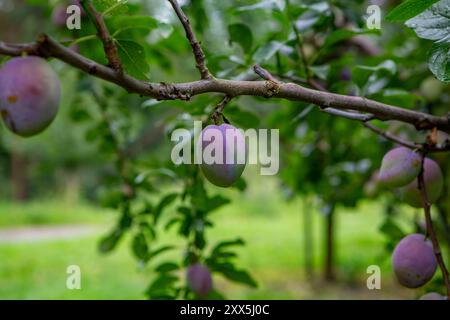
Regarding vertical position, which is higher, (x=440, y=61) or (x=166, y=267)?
(x=440, y=61)

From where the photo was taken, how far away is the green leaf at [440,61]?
1.72 feet

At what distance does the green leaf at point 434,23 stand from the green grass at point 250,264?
817 millimetres

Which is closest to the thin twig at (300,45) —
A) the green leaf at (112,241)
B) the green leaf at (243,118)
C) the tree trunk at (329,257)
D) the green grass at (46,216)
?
the green leaf at (243,118)

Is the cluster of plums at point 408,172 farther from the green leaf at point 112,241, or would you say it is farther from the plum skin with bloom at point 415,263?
the green leaf at point 112,241

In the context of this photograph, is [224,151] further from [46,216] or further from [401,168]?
[46,216]

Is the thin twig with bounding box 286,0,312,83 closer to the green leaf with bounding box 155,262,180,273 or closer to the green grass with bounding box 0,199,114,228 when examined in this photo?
the green leaf with bounding box 155,262,180,273

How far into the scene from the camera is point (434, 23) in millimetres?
550

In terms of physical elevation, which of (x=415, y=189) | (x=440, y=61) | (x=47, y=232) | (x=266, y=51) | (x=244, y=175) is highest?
(x=47, y=232)

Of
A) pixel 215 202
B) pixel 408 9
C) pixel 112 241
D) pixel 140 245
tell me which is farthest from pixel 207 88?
pixel 112 241

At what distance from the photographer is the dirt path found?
4.21m

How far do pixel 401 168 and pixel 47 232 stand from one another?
4.54 m

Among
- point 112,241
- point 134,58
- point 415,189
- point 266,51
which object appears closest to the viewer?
point 134,58

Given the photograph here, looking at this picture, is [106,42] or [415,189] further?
[415,189]

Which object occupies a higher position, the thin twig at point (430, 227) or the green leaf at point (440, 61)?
the green leaf at point (440, 61)
